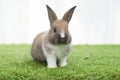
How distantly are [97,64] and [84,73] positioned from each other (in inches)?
18.6

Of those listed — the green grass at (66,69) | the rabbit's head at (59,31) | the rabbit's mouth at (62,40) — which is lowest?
the green grass at (66,69)

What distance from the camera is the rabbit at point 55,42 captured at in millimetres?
2975

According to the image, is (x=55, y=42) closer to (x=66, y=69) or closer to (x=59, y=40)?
(x=59, y=40)

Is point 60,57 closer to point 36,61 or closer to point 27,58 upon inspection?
point 36,61

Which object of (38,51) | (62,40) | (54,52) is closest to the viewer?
(62,40)

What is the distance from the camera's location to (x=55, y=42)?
2992 millimetres

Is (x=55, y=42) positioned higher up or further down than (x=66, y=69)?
higher up

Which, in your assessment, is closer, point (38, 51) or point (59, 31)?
point (59, 31)

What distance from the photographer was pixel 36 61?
3.43 metres

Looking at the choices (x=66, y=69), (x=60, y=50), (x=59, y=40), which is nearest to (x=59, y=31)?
(x=59, y=40)

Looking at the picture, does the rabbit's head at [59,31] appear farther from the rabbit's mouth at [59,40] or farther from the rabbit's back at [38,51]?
the rabbit's back at [38,51]

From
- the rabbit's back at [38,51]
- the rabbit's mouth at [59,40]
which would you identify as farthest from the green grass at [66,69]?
the rabbit's mouth at [59,40]

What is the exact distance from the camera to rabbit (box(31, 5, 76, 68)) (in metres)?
2.97

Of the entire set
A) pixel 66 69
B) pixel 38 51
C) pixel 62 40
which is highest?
pixel 62 40
